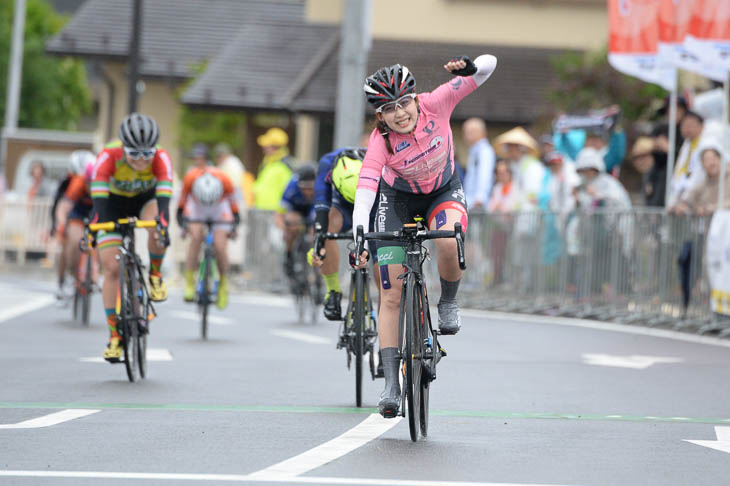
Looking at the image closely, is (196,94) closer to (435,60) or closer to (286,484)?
(435,60)

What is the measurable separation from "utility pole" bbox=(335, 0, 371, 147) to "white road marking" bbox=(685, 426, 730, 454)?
47.1 feet

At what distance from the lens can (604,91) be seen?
28047mm

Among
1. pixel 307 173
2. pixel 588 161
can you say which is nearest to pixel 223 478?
pixel 307 173

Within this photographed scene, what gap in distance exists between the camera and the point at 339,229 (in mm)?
11844

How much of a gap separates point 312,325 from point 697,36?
5325 mm

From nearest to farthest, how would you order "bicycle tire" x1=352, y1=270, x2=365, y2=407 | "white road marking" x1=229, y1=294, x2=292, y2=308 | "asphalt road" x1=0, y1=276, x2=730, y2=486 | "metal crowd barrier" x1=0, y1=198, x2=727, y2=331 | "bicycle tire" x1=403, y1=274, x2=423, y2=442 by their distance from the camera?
"asphalt road" x1=0, y1=276, x2=730, y2=486 < "bicycle tire" x1=403, y1=274, x2=423, y2=442 < "bicycle tire" x1=352, y1=270, x2=365, y2=407 < "metal crowd barrier" x1=0, y1=198, x2=727, y2=331 < "white road marking" x1=229, y1=294, x2=292, y2=308

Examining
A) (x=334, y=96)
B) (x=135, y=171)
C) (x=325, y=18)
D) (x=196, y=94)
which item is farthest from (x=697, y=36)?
(x=325, y=18)

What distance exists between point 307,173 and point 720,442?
333 inches

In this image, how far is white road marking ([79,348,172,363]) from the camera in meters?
13.2

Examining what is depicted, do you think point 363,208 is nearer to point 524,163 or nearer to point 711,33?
point 711,33

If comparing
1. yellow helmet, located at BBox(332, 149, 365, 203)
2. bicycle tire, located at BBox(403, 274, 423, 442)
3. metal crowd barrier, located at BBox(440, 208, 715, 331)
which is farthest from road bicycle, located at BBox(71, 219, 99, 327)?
bicycle tire, located at BBox(403, 274, 423, 442)

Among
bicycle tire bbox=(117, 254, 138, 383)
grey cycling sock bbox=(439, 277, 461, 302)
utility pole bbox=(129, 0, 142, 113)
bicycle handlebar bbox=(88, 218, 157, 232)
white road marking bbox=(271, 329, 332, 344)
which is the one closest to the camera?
grey cycling sock bbox=(439, 277, 461, 302)

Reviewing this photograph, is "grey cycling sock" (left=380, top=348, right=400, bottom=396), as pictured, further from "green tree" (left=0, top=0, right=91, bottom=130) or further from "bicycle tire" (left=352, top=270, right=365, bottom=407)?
"green tree" (left=0, top=0, right=91, bottom=130)

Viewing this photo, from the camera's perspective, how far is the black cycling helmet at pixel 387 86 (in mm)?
8617
